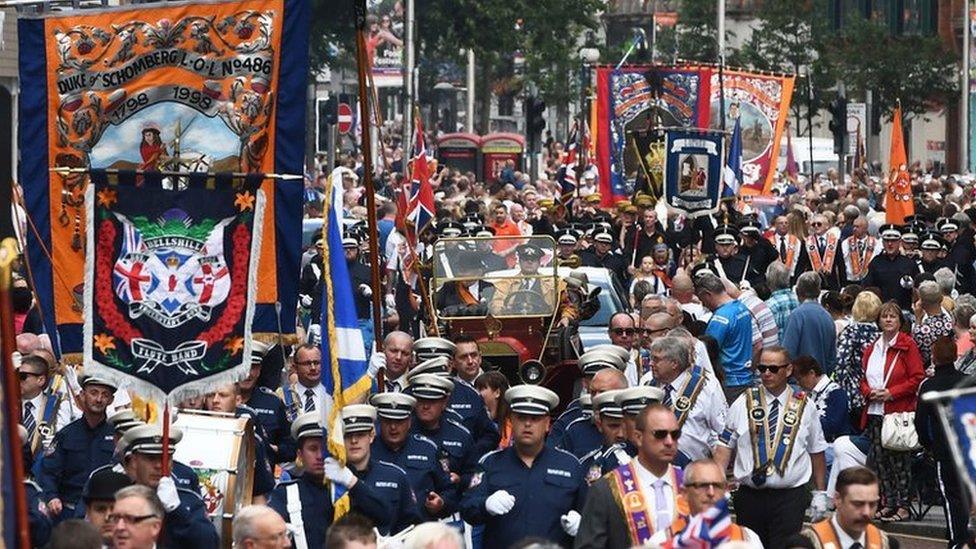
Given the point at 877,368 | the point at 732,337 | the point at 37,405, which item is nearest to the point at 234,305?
the point at 37,405

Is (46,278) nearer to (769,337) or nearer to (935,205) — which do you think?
(769,337)

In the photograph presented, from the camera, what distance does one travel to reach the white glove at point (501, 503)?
1213 cm

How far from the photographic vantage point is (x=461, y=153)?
5994 cm

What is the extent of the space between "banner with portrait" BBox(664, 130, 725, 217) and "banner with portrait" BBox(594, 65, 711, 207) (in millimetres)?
4907

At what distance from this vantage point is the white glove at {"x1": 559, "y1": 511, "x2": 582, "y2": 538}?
1213cm

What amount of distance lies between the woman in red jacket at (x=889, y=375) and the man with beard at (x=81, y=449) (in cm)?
622

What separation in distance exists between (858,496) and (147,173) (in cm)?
360

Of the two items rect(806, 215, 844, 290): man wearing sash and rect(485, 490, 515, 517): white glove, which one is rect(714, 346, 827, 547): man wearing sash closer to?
rect(485, 490, 515, 517): white glove

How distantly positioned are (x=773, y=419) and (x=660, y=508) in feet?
10.3

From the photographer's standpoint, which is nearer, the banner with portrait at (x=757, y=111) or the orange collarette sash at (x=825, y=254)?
the orange collarette sash at (x=825, y=254)

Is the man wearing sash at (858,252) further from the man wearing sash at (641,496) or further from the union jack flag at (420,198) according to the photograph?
the man wearing sash at (641,496)

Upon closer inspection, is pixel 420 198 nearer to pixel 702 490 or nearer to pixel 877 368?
pixel 877 368

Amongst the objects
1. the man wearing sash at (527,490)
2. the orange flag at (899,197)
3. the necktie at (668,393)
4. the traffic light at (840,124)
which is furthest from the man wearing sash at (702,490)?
the traffic light at (840,124)

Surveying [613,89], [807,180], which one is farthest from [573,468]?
[807,180]
